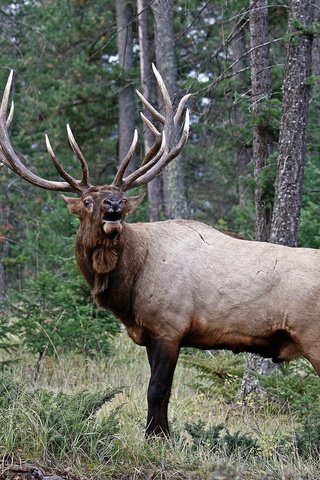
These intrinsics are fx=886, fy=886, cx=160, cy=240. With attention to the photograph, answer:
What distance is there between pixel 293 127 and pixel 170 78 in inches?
211

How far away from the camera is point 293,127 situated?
831 centimetres

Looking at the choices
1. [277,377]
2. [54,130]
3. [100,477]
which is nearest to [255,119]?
[277,377]

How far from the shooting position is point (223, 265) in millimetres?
6867

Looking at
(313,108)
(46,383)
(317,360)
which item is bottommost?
(46,383)

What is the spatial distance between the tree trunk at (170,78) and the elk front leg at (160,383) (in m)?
6.51

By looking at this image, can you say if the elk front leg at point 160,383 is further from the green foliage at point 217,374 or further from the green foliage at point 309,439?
the green foliage at point 217,374

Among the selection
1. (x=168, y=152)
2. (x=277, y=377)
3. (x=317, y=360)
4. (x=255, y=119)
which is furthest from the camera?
(x=255, y=119)

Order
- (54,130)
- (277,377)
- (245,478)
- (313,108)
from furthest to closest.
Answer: (54,130) < (313,108) < (277,377) < (245,478)

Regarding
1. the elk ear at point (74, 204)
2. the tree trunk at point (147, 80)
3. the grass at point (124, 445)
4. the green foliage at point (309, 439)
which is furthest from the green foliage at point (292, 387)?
the tree trunk at point (147, 80)

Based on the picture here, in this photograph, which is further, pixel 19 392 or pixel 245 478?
pixel 19 392

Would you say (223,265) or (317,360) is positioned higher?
(223,265)

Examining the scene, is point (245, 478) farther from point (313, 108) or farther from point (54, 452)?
point (313, 108)

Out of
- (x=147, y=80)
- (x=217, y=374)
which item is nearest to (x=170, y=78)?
(x=147, y=80)

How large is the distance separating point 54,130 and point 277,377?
41.4 feet
